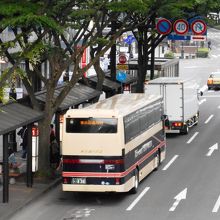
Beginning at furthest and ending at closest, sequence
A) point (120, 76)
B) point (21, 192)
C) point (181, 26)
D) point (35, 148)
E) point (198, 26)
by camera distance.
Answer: point (120, 76) < point (198, 26) < point (181, 26) < point (35, 148) < point (21, 192)

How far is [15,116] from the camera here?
2609cm

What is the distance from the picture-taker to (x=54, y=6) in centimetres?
2650

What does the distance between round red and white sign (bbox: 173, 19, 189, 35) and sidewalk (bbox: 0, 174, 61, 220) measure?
16799 millimetres

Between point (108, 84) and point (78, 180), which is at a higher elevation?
point (108, 84)

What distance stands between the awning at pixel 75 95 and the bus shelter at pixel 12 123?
10.1 ft

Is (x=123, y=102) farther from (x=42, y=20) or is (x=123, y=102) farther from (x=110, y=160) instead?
(x=42, y=20)

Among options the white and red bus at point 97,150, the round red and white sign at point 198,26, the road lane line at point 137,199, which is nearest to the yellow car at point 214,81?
the round red and white sign at point 198,26

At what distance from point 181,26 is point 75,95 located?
38.5 ft

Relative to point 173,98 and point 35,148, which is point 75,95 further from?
point 173,98

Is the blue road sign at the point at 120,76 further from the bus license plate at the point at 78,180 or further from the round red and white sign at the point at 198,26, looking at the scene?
the bus license plate at the point at 78,180

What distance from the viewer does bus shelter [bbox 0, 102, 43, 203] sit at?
24.6 meters

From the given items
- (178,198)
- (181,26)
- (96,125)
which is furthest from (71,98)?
(181,26)

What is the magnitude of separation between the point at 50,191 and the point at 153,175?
195 inches

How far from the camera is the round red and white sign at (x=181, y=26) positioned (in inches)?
1737
